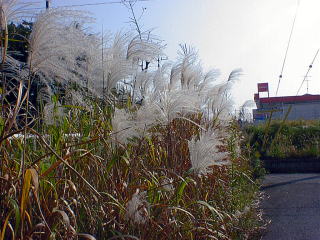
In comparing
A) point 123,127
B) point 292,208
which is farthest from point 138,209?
point 292,208

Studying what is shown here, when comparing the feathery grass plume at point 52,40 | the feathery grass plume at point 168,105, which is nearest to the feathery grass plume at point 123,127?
the feathery grass plume at point 168,105

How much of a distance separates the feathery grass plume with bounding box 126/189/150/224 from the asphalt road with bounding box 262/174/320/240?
10.3ft

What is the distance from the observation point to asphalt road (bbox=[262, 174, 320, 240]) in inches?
243

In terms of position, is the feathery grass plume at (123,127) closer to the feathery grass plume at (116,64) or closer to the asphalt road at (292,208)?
the feathery grass plume at (116,64)

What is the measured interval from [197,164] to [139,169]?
1.62 feet

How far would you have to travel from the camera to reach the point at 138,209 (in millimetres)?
3104

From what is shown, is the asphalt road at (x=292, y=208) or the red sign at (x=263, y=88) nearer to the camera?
the asphalt road at (x=292, y=208)

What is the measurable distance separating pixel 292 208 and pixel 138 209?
5.32 m

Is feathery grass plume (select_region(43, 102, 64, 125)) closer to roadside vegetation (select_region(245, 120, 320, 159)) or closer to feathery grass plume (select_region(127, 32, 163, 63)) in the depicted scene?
feathery grass plume (select_region(127, 32, 163, 63))

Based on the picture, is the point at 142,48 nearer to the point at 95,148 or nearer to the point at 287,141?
the point at 95,148

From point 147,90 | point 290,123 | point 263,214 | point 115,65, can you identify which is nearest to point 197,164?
point 115,65

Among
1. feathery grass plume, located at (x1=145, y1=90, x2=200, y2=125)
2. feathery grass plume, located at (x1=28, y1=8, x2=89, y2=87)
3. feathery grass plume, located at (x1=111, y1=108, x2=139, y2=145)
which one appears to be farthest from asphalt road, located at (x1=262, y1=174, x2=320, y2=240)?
feathery grass plume, located at (x1=28, y1=8, x2=89, y2=87)

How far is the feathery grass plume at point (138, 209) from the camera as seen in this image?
3070 mm

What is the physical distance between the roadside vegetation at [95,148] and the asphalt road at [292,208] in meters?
1.18
